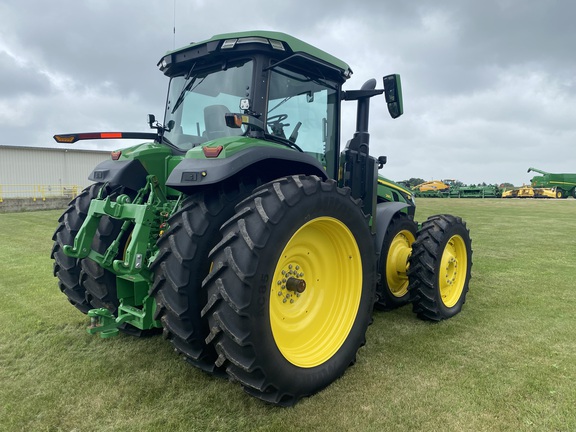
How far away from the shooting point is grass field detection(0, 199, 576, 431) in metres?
2.46

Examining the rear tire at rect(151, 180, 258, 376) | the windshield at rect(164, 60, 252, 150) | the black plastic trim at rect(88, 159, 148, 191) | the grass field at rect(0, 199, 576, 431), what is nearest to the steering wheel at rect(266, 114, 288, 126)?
the windshield at rect(164, 60, 252, 150)

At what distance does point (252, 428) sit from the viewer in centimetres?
238

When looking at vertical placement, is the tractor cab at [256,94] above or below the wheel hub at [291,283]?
above

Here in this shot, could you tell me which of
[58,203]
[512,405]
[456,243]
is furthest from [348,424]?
[58,203]

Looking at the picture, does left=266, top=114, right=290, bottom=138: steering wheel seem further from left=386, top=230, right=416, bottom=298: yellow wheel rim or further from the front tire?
left=386, top=230, right=416, bottom=298: yellow wheel rim

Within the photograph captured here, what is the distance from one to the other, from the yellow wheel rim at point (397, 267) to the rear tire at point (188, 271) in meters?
2.57

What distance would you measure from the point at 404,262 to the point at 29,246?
28.2 ft

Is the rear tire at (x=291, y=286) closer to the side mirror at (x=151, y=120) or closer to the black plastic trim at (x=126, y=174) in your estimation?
the black plastic trim at (x=126, y=174)

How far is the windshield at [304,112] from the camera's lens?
11.0 feet

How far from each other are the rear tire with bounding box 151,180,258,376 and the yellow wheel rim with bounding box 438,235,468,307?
106 inches

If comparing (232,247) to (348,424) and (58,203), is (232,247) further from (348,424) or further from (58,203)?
(58,203)

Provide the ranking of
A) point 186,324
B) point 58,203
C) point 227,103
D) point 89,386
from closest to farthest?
point 186,324 < point 89,386 < point 227,103 < point 58,203

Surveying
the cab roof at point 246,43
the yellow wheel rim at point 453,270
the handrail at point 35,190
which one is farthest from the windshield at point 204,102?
the handrail at point 35,190

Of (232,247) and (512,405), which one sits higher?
(232,247)
